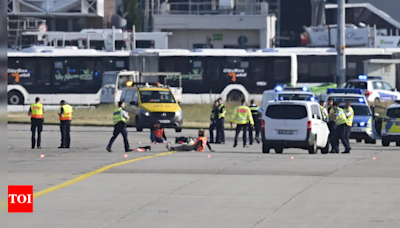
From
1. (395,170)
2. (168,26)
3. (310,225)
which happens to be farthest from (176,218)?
(168,26)

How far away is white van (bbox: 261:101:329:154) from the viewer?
23531mm

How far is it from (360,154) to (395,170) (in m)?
5.54

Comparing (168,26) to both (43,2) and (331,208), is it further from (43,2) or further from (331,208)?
(331,208)

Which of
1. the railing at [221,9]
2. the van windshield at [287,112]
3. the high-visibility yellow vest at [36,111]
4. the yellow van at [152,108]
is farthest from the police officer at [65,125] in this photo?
the railing at [221,9]

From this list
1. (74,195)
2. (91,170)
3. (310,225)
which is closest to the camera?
(310,225)

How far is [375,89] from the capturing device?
149 feet

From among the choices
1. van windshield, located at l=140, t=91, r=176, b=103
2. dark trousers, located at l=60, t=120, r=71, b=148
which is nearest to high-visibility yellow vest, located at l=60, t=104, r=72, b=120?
dark trousers, located at l=60, t=120, r=71, b=148

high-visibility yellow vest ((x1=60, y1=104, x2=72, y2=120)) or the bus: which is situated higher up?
the bus

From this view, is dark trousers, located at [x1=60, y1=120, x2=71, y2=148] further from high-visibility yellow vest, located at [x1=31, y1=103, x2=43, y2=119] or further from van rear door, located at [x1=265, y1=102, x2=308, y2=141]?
van rear door, located at [x1=265, y1=102, x2=308, y2=141]

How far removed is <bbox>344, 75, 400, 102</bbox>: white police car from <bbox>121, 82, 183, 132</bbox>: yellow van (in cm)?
1384

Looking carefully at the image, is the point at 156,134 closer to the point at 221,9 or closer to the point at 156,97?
the point at 156,97

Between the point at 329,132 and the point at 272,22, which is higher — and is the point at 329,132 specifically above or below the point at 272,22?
below

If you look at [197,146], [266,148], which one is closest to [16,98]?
[197,146]

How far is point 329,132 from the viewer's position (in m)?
25.5
